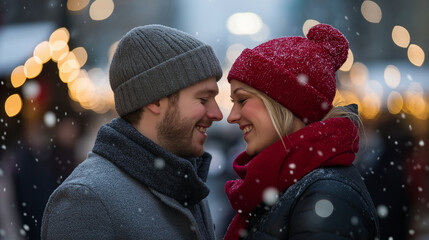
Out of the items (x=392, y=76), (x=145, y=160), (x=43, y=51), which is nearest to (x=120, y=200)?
(x=145, y=160)

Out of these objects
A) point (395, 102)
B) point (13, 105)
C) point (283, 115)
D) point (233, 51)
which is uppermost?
point (283, 115)

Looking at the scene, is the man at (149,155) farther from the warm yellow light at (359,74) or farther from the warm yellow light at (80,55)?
the warm yellow light at (359,74)

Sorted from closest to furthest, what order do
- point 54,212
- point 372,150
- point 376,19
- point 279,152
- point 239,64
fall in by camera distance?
point 54,212, point 279,152, point 239,64, point 372,150, point 376,19

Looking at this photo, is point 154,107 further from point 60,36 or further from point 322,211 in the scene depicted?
point 60,36

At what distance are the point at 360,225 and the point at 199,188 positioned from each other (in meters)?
0.90

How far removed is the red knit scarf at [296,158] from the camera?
2375 millimetres

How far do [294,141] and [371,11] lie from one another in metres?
10.1

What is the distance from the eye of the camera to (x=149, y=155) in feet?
8.43

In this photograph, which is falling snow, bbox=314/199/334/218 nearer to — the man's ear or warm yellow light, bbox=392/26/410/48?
the man's ear

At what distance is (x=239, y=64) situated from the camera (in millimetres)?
2686

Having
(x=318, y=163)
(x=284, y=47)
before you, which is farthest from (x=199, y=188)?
(x=284, y=47)

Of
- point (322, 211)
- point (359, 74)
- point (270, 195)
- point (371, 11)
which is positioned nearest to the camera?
point (322, 211)

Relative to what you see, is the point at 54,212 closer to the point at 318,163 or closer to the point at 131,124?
the point at 131,124

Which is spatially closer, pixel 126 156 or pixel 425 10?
pixel 126 156
